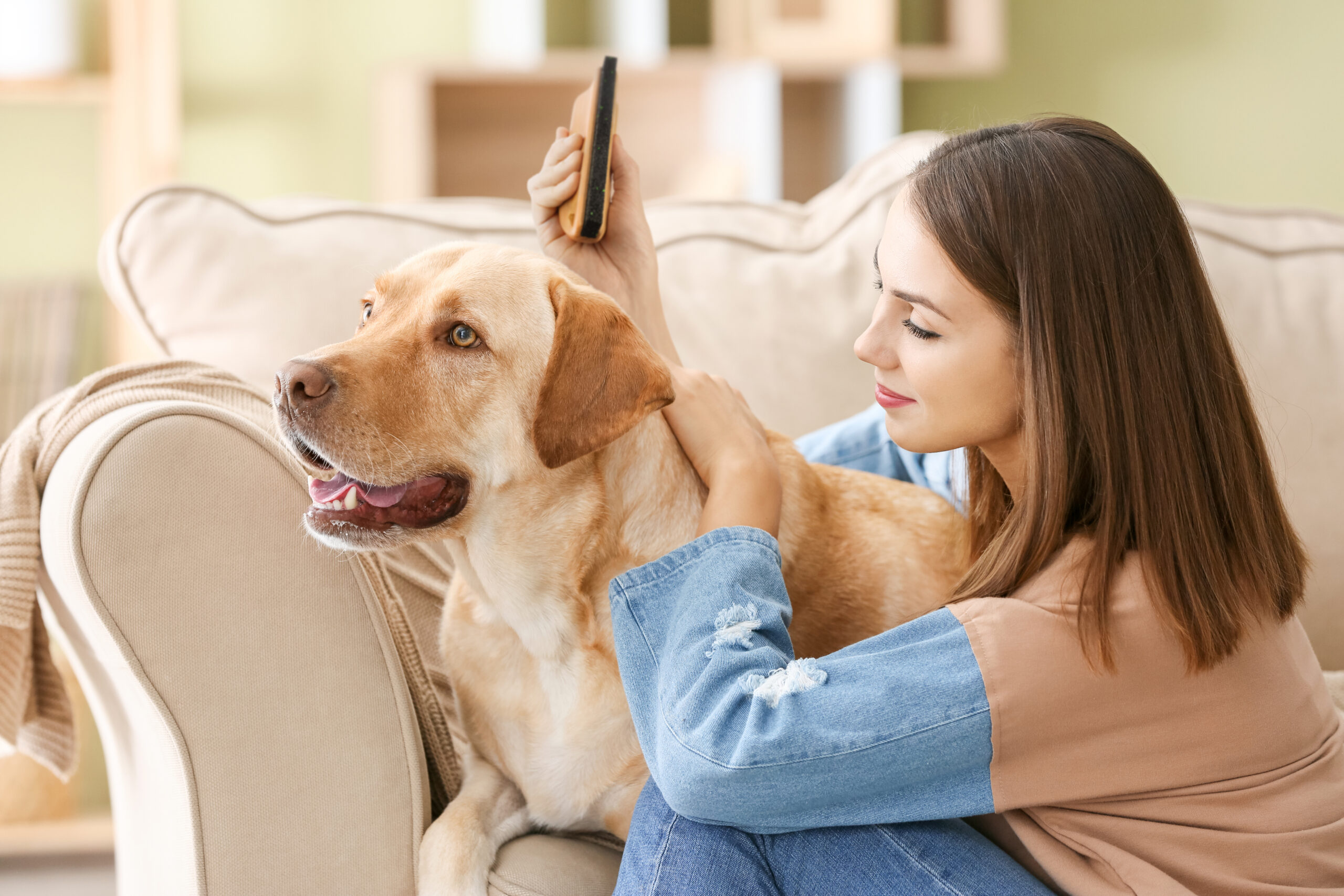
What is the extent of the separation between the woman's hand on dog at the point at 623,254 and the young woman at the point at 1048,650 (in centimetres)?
39

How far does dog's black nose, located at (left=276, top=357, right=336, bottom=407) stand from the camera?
105 cm

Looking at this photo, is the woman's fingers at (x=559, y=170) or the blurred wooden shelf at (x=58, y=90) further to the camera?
A: the blurred wooden shelf at (x=58, y=90)

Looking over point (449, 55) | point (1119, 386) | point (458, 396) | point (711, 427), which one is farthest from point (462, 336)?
point (449, 55)

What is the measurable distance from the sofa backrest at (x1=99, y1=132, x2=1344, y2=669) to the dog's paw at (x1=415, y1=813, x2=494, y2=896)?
818mm

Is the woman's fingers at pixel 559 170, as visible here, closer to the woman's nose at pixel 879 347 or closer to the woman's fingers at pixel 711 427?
the woman's fingers at pixel 711 427

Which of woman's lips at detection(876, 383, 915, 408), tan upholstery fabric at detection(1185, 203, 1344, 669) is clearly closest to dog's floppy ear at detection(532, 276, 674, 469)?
woman's lips at detection(876, 383, 915, 408)

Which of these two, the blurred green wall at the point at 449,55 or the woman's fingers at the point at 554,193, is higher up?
the blurred green wall at the point at 449,55

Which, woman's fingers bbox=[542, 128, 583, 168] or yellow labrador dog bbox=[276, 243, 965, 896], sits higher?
woman's fingers bbox=[542, 128, 583, 168]

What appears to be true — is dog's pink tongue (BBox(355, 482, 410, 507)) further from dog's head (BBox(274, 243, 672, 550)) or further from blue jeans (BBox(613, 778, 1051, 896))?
blue jeans (BBox(613, 778, 1051, 896))

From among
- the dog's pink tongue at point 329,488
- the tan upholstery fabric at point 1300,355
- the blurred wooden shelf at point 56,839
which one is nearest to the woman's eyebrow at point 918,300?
the dog's pink tongue at point 329,488

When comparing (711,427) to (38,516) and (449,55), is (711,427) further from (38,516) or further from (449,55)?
(449,55)

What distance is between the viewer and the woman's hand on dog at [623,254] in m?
1.37

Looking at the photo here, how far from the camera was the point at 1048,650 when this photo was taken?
93 centimetres

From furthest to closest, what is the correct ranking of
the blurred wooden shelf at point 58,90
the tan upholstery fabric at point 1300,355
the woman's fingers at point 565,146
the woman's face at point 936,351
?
the blurred wooden shelf at point 58,90 → the tan upholstery fabric at point 1300,355 → the woman's fingers at point 565,146 → the woman's face at point 936,351
